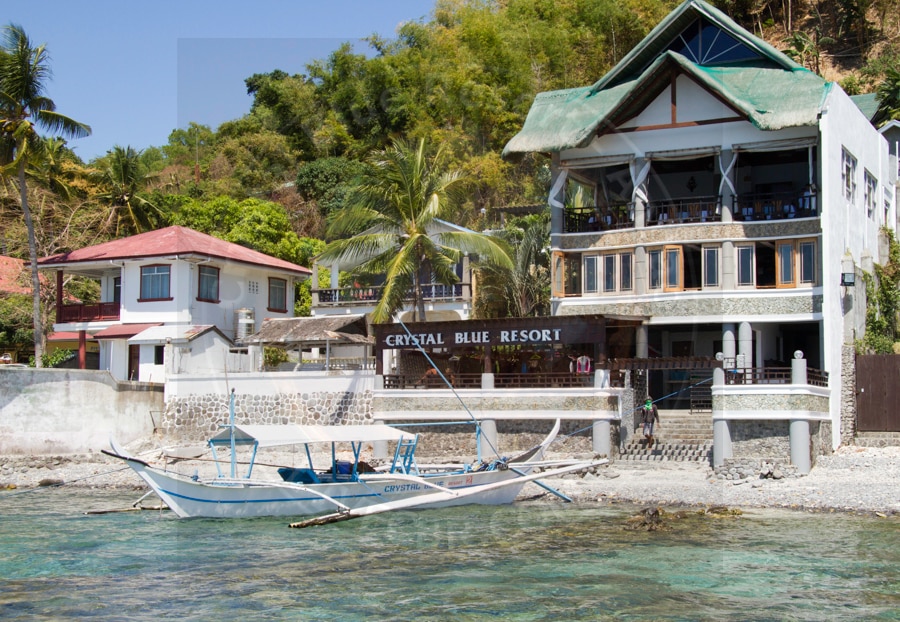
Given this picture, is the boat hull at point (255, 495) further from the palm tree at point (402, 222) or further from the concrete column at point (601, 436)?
the palm tree at point (402, 222)

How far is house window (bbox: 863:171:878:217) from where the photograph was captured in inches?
1447

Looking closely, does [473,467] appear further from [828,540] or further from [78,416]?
[78,416]

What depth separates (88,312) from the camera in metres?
41.7

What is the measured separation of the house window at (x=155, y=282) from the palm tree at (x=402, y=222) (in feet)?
25.9

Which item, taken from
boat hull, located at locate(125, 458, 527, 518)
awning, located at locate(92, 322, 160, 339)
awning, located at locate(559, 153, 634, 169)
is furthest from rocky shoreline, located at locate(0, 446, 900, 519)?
awning, located at locate(559, 153, 634, 169)

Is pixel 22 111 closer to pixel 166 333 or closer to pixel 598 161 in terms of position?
pixel 166 333

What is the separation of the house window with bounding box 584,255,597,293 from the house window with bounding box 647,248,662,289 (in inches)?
73.6

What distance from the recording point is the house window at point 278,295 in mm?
44531

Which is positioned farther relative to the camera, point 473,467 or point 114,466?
point 114,466

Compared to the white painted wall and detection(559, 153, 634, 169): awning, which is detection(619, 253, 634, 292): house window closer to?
detection(559, 153, 634, 169): awning

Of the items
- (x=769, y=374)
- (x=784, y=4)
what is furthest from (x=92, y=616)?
(x=784, y=4)

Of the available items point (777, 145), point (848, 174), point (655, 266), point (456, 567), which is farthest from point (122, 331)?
point (848, 174)

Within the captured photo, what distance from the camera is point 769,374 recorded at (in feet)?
96.7

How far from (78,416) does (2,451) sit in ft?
8.63
